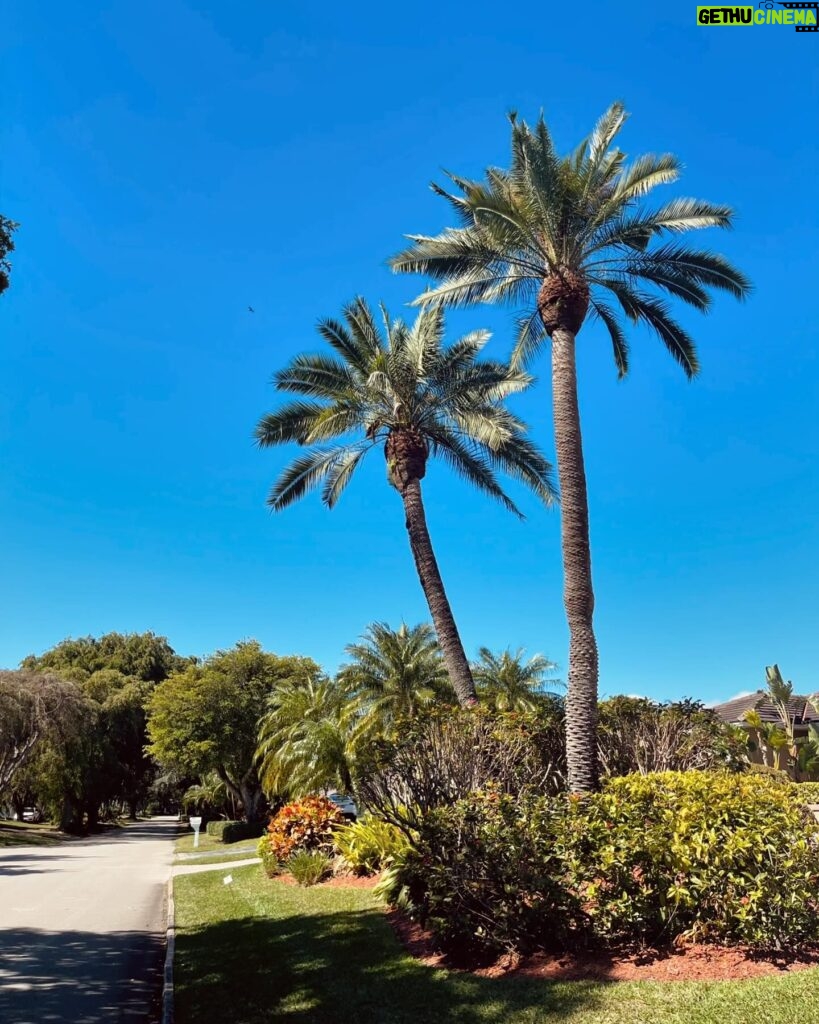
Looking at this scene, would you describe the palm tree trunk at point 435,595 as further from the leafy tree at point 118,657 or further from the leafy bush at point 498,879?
the leafy tree at point 118,657

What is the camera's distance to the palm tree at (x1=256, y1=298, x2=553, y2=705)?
17.0m

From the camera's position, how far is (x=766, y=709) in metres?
36.1

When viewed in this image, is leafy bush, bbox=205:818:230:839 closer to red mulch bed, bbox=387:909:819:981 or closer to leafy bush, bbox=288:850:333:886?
leafy bush, bbox=288:850:333:886

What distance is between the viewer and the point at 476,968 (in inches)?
274

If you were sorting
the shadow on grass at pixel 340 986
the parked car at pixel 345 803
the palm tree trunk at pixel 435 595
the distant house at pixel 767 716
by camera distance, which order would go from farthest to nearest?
1. the distant house at pixel 767 716
2. the parked car at pixel 345 803
3. the palm tree trunk at pixel 435 595
4. the shadow on grass at pixel 340 986

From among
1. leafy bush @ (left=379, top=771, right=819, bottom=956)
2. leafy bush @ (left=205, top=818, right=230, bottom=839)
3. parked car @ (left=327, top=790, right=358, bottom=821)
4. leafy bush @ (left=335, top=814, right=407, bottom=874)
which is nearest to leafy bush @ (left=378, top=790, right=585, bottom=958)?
leafy bush @ (left=379, top=771, right=819, bottom=956)

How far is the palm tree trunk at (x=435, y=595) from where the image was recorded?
1525 cm

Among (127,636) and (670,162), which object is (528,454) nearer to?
(670,162)

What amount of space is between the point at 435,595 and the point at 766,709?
27.8 meters

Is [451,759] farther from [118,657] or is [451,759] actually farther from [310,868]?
[118,657]

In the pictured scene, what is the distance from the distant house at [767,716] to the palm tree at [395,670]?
12.8 m

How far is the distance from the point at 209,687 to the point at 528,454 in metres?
25.6

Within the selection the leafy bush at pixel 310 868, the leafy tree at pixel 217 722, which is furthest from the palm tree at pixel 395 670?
the leafy bush at pixel 310 868

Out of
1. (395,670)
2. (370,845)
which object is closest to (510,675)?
(395,670)
